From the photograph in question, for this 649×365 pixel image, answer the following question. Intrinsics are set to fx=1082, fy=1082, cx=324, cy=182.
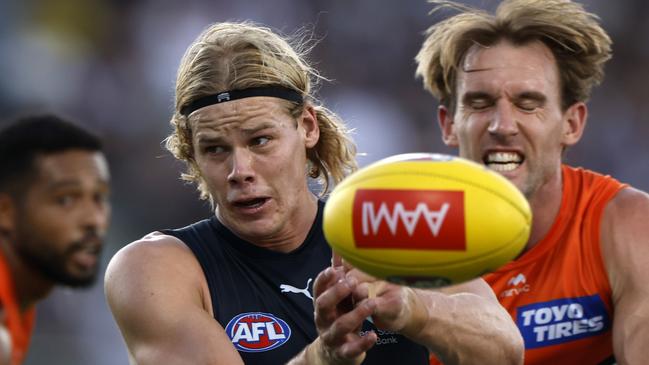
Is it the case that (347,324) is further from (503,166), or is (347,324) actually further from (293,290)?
(503,166)

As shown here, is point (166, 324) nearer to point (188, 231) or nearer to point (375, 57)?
point (188, 231)

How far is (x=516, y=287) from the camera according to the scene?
17.6ft

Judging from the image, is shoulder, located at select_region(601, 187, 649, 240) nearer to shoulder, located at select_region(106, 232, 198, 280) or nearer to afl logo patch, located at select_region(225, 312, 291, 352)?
afl logo patch, located at select_region(225, 312, 291, 352)

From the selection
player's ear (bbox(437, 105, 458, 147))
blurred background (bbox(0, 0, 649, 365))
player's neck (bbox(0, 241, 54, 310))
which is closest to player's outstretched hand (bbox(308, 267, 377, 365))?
player's neck (bbox(0, 241, 54, 310))

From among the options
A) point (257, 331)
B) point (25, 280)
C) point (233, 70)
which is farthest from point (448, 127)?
point (25, 280)

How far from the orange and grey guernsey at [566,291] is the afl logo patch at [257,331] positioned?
1.08m

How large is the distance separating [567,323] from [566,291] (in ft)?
0.51

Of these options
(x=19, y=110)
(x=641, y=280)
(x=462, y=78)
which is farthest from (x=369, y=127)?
(x=641, y=280)

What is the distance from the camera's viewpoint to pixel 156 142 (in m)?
11.2

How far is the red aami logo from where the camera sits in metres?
3.40

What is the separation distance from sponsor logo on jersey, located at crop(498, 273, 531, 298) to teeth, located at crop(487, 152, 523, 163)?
1.91ft

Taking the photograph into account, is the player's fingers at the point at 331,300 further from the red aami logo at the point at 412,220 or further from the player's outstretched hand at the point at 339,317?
the red aami logo at the point at 412,220

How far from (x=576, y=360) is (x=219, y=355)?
6.72 ft

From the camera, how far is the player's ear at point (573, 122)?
5.82 meters
